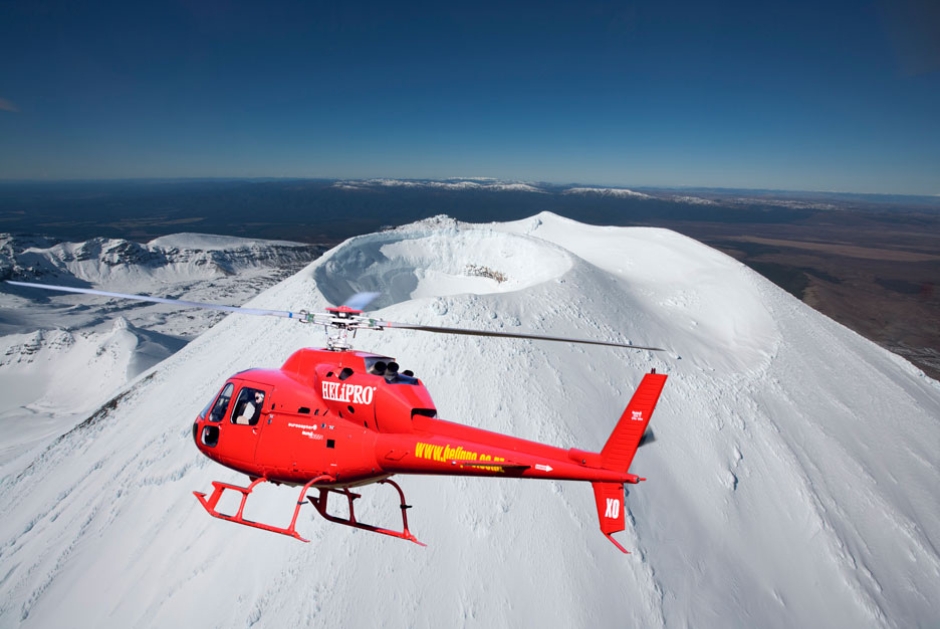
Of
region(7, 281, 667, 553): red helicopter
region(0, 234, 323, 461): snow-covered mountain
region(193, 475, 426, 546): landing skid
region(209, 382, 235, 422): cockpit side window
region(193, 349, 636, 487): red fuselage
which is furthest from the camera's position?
region(0, 234, 323, 461): snow-covered mountain

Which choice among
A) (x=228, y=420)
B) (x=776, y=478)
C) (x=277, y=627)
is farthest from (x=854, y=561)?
(x=228, y=420)

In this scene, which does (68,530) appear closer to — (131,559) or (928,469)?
(131,559)

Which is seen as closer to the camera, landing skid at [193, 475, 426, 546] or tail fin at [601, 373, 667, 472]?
tail fin at [601, 373, 667, 472]

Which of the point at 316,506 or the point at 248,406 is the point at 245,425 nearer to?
the point at 248,406

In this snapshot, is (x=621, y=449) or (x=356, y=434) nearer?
(x=621, y=449)

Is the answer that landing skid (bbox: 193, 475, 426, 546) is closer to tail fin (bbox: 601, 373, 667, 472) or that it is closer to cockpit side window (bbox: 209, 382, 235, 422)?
cockpit side window (bbox: 209, 382, 235, 422)

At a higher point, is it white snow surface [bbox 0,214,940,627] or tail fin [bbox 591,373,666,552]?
tail fin [bbox 591,373,666,552]

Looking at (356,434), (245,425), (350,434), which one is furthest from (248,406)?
(356,434)

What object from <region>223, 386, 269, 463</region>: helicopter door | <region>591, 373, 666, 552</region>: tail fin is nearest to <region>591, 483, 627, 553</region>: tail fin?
<region>591, 373, 666, 552</region>: tail fin
